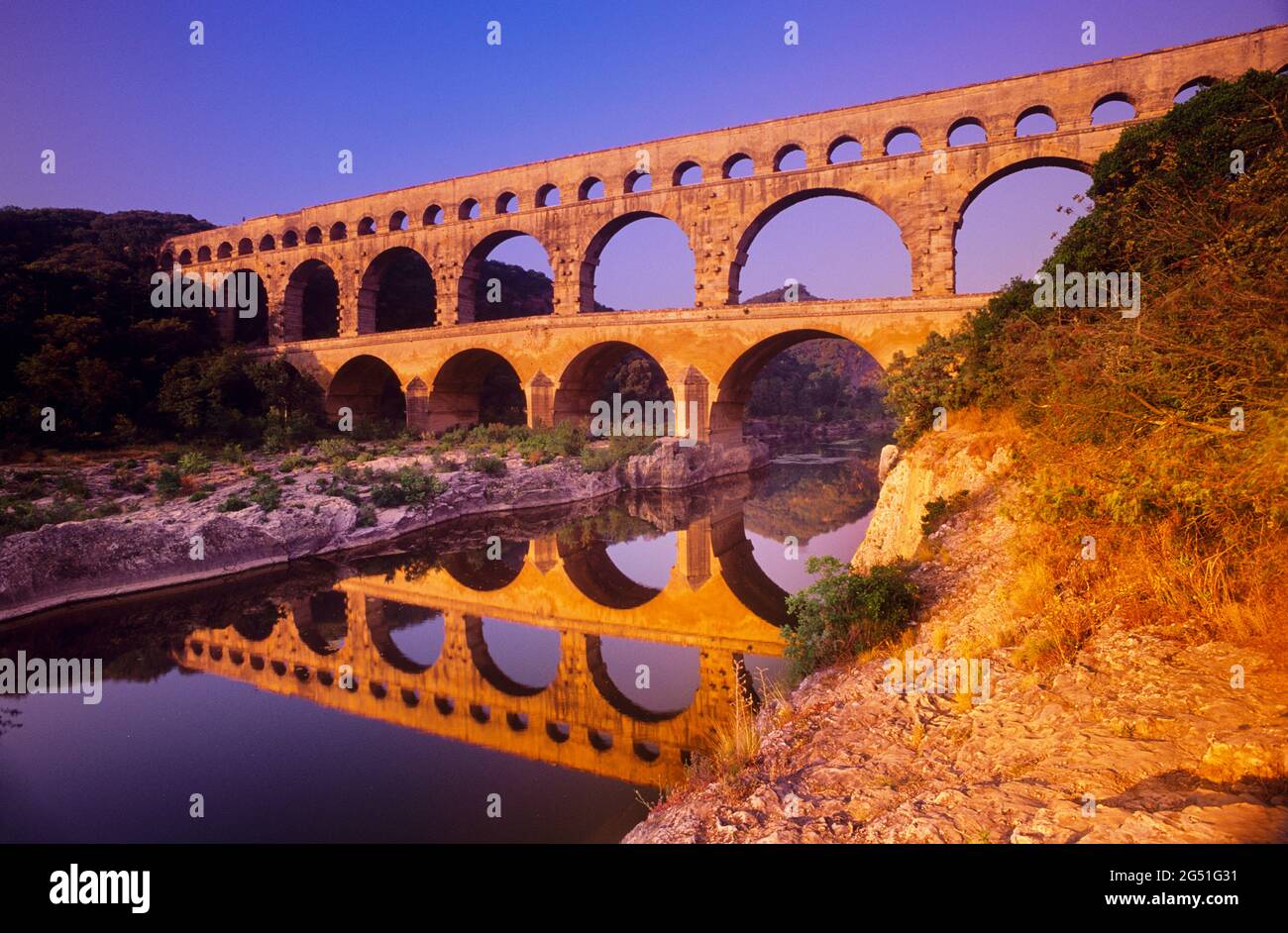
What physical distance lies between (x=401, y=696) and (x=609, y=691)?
93.9 inches

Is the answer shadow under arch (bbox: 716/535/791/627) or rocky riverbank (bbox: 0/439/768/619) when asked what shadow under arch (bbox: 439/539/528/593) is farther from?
shadow under arch (bbox: 716/535/791/627)

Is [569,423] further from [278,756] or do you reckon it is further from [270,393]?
[278,756]

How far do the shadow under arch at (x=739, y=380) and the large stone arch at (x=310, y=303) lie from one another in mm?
20253

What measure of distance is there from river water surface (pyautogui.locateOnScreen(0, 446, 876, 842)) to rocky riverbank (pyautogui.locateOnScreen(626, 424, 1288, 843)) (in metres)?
1.65

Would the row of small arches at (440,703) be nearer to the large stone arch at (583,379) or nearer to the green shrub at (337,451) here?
the green shrub at (337,451)

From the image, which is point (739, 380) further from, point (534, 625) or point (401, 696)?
point (401, 696)

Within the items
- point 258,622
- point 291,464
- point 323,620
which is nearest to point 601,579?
point 323,620

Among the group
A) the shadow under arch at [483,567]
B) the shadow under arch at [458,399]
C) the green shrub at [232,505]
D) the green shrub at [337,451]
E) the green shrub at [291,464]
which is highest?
the shadow under arch at [458,399]

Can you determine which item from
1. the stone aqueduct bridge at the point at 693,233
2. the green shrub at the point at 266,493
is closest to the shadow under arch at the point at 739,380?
the stone aqueduct bridge at the point at 693,233

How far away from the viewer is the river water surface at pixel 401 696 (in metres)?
5.24

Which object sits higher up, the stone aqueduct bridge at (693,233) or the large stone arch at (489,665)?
the stone aqueduct bridge at (693,233)

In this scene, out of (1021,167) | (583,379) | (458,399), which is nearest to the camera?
(1021,167)

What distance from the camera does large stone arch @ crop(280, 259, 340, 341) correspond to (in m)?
31.3

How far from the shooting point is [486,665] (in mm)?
8367
